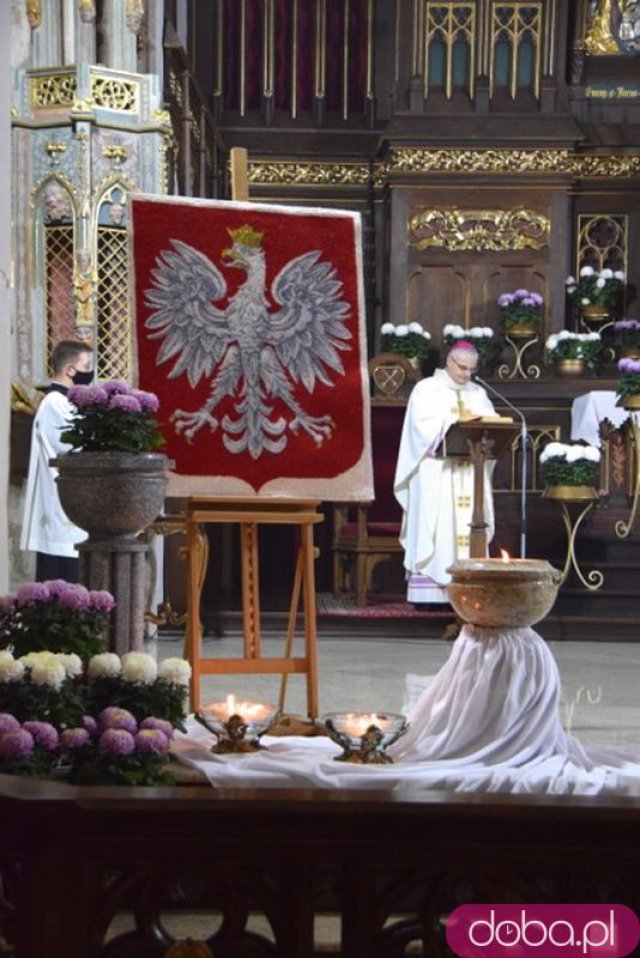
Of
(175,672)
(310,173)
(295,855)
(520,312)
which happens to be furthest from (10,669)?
(310,173)

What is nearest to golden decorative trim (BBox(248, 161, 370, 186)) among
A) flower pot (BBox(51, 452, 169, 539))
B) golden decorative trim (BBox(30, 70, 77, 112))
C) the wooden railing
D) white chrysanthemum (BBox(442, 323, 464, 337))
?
white chrysanthemum (BBox(442, 323, 464, 337))

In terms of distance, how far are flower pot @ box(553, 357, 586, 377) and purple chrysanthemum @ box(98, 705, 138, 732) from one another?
9229 millimetres

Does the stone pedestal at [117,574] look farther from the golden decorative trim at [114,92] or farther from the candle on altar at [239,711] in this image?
the golden decorative trim at [114,92]

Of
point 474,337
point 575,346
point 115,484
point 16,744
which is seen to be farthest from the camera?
point 474,337

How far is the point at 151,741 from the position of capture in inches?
146

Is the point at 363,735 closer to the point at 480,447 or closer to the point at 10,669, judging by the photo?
the point at 10,669

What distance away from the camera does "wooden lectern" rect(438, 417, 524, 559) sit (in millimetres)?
8367

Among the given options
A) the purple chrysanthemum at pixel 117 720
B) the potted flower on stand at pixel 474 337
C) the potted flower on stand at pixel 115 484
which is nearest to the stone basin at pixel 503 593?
the potted flower on stand at pixel 115 484

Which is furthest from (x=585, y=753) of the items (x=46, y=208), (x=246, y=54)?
(x=246, y=54)

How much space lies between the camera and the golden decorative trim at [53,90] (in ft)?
29.9

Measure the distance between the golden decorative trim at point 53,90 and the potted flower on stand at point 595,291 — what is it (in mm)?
5527

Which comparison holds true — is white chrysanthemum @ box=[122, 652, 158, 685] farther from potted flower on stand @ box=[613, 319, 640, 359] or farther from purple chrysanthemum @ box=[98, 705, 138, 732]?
potted flower on stand @ box=[613, 319, 640, 359]

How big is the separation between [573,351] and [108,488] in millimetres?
8048

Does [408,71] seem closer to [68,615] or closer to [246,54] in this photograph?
[246,54]
